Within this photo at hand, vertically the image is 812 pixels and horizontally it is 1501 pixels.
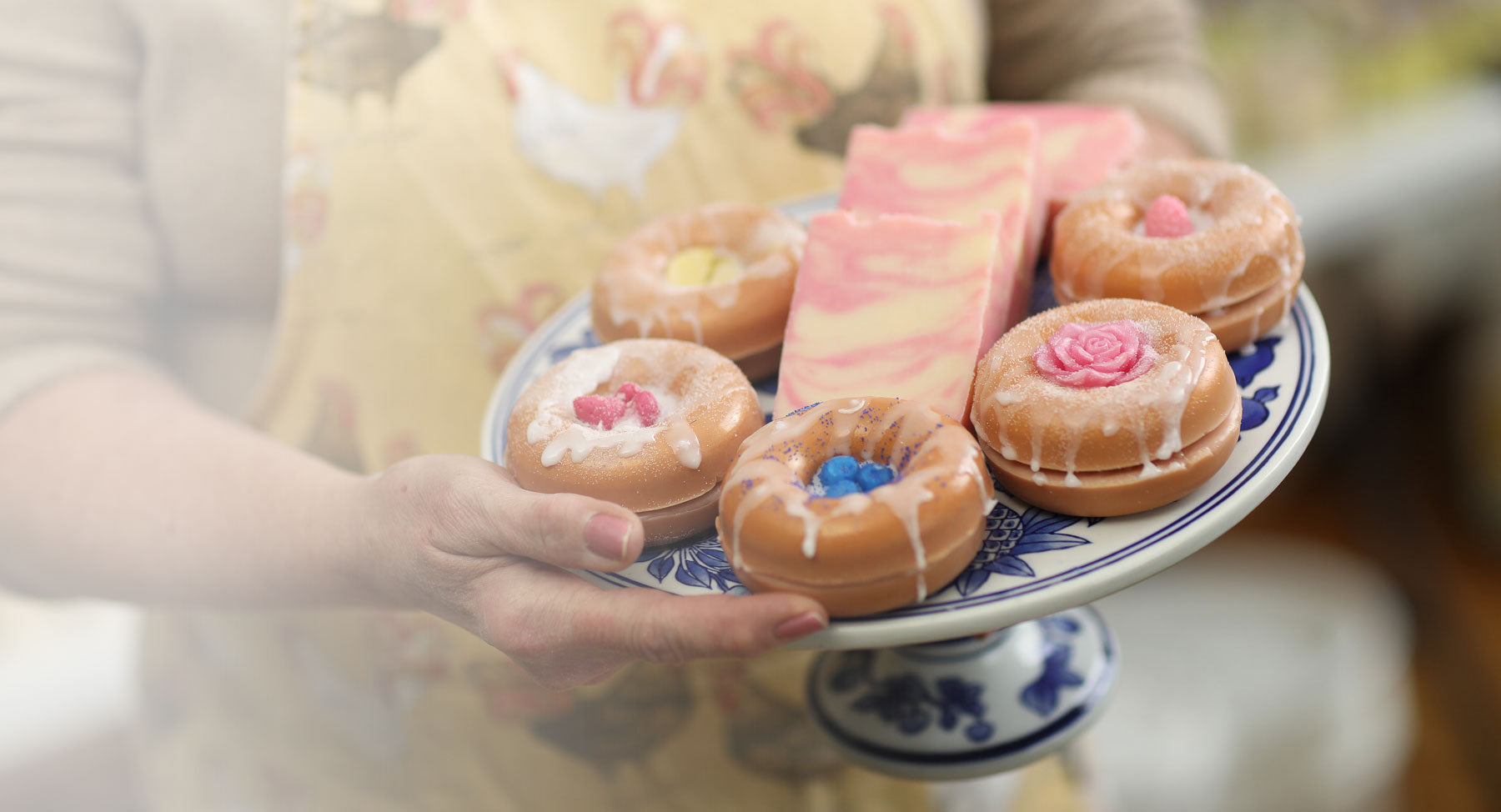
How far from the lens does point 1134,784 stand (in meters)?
2.06

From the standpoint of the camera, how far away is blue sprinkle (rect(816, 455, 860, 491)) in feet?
2.63

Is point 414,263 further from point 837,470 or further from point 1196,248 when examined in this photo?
point 1196,248

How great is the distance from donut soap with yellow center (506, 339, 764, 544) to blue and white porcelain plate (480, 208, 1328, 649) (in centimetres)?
5

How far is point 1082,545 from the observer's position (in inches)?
30.4

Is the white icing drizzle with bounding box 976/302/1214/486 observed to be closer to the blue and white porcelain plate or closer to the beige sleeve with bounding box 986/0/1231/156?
the blue and white porcelain plate

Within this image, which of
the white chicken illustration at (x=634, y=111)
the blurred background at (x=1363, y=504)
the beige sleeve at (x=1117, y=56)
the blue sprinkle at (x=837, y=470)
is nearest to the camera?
the blue sprinkle at (x=837, y=470)

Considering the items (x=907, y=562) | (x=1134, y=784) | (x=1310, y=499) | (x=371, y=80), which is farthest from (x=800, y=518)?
(x=1310, y=499)

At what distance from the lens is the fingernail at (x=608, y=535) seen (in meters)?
0.72

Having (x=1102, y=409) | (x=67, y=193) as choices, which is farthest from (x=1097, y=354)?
(x=67, y=193)

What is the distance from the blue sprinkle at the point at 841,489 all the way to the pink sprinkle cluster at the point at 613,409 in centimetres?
17

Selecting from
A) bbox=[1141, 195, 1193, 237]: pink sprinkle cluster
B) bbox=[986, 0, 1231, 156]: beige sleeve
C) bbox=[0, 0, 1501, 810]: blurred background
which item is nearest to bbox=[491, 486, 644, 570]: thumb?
bbox=[1141, 195, 1193, 237]: pink sprinkle cluster

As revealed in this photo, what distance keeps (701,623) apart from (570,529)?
11 centimetres

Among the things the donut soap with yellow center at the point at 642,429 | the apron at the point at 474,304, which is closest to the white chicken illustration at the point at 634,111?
the apron at the point at 474,304

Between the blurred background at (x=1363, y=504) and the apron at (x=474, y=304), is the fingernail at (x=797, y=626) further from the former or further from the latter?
the blurred background at (x=1363, y=504)
